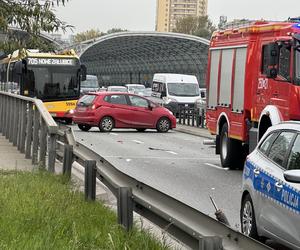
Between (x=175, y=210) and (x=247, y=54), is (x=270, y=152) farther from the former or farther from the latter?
(x=247, y=54)

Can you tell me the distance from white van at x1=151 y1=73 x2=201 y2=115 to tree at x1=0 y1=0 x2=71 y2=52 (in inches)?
1190

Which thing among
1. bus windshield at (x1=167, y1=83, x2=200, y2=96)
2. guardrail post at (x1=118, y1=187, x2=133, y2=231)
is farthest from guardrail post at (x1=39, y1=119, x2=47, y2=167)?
bus windshield at (x1=167, y1=83, x2=200, y2=96)

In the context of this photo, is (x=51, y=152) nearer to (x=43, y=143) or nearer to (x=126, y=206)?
(x=43, y=143)

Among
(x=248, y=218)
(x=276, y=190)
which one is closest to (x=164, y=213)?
(x=276, y=190)

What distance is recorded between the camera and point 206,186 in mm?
13484

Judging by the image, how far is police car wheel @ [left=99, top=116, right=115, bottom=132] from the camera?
94.6 feet

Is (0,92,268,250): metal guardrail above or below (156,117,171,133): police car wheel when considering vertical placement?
above

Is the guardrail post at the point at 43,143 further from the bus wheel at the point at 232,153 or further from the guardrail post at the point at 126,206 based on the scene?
the guardrail post at the point at 126,206

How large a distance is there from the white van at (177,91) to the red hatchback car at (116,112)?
12.2m

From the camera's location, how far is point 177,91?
142 ft

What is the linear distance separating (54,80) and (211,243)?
28.0m

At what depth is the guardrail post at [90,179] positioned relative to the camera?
8.84 metres

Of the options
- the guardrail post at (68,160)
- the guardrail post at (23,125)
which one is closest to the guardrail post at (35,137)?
the guardrail post at (23,125)

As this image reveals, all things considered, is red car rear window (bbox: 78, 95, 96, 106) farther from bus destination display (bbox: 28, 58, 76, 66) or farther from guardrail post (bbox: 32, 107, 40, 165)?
guardrail post (bbox: 32, 107, 40, 165)
